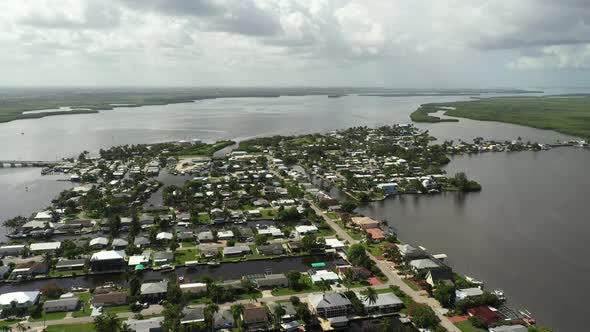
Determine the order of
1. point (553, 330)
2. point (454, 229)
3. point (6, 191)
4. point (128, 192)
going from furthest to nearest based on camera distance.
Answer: point (6, 191)
point (128, 192)
point (454, 229)
point (553, 330)

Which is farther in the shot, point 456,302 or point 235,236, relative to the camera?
point 235,236

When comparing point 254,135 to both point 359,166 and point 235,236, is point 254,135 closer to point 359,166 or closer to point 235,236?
point 359,166

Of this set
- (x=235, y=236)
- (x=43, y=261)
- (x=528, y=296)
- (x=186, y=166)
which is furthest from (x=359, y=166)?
(x=43, y=261)

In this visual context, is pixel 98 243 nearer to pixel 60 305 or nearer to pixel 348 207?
pixel 60 305

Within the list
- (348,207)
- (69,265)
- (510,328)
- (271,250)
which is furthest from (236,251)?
(510,328)

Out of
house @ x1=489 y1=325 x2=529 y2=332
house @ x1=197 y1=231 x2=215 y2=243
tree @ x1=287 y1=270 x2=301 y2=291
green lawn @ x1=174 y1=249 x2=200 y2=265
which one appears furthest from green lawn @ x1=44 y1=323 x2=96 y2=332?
house @ x1=489 y1=325 x2=529 y2=332

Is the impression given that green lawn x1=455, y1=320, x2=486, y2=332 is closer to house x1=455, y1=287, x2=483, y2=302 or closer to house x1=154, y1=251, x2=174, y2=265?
house x1=455, y1=287, x2=483, y2=302
